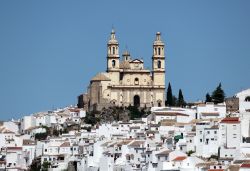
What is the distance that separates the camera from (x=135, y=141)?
10262cm

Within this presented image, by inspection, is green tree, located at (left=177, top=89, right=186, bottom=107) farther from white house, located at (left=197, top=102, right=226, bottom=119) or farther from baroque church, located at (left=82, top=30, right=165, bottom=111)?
white house, located at (left=197, top=102, right=226, bottom=119)

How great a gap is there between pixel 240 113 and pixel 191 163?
47.3 feet

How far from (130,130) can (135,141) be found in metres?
10.7

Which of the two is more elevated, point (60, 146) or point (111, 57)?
point (111, 57)

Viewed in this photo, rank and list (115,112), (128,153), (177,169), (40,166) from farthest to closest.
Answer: (115,112), (40,166), (128,153), (177,169)

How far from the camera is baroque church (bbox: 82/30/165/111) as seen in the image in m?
124

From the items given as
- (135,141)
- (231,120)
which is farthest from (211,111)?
(231,120)

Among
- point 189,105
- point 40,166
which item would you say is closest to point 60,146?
point 40,166

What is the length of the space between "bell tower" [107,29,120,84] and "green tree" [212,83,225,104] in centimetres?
1093

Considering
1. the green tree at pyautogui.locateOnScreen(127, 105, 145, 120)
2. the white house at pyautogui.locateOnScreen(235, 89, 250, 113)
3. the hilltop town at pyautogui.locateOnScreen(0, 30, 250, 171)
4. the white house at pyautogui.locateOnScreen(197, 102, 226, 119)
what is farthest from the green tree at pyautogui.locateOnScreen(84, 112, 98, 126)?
the white house at pyautogui.locateOnScreen(235, 89, 250, 113)

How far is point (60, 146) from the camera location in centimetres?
11056

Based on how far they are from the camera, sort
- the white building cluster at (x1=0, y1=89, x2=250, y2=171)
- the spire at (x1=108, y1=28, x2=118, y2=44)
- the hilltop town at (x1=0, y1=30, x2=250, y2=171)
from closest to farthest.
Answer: the white building cluster at (x1=0, y1=89, x2=250, y2=171) → the hilltop town at (x1=0, y1=30, x2=250, y2=171) → the spire at (x1=108, y1=28, x2=118, y2=44)

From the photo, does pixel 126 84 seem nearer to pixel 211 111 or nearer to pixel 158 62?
pixel 158 62

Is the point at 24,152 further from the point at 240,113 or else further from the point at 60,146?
the point at 240,113
